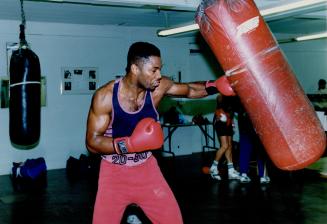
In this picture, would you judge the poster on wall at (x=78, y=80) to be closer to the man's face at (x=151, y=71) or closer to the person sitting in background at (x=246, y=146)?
the person sitting in background at (x=246, y=146)

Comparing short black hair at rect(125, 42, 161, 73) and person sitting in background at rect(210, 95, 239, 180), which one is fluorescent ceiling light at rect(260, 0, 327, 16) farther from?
short black hair at rect(125, 42, 161, 73)

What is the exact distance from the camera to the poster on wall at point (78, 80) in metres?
7.88

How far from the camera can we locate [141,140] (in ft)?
8.67

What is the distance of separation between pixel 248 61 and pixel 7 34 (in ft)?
19.6

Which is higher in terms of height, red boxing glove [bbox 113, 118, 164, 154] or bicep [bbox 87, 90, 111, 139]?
bicep [bbox 87, 90, 111, 139]

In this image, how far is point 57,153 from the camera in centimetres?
784

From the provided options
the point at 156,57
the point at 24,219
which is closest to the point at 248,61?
the point at 156,57

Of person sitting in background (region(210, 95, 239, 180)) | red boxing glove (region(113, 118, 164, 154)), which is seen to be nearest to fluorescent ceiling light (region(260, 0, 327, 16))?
person sitting in background (region(210, 95, 239, 180))

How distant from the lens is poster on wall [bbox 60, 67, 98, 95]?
788cm

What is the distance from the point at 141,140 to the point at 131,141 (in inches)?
2.5

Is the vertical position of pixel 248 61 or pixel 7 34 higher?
pixel 7 34

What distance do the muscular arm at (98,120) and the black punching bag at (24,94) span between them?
161 centimetres

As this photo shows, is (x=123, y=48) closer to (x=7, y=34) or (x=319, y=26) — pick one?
(x=7, y=34)

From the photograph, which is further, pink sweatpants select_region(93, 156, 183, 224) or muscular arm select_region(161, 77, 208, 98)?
muscular arm select_region(161, 77, 208, 98)
